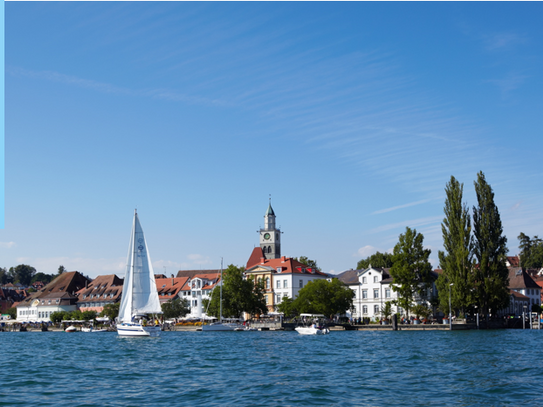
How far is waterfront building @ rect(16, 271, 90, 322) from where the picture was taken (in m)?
145

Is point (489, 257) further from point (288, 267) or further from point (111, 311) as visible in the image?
point (111, 311)

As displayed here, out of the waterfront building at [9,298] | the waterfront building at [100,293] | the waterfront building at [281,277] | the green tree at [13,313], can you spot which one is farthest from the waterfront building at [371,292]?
the waterfront building at [9,298]

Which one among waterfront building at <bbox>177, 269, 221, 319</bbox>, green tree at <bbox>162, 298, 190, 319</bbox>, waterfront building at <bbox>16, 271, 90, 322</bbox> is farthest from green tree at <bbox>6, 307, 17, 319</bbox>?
green tree at <bbox>162, 298, 190, 319</bbox>

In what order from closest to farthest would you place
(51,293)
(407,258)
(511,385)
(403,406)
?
1. (403,406)
2. (511,385)
3. (407,258)
4. (51,293)

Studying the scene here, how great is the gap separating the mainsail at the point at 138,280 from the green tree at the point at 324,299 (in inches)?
1642

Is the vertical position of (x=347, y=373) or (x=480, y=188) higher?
(x=480, y=188)

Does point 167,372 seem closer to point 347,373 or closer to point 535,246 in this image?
point 347,373

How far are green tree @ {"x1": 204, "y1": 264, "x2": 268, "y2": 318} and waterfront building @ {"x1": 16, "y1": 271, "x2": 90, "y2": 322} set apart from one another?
5153 cm

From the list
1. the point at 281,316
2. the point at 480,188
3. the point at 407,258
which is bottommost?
the point at 281,316

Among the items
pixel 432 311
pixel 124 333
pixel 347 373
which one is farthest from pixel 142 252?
pixel 432 311

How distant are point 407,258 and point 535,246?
363 ft

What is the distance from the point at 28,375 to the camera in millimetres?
29469

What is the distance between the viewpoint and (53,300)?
479ft

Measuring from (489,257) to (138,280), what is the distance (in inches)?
1794
